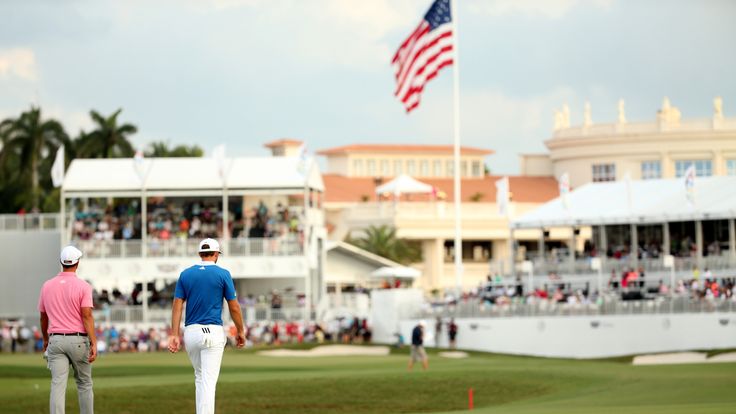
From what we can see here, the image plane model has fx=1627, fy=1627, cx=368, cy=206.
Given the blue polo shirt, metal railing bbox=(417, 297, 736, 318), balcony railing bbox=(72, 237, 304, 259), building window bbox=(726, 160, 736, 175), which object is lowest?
the blue polo shirt

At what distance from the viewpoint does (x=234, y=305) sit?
50.6 feet

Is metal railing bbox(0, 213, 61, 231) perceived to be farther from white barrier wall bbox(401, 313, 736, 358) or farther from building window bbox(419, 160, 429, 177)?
building window bbox(419, 160, 429, 177)

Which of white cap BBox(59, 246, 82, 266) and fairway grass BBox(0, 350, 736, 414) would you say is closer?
white cap BBox(59, 246, 82, 266)

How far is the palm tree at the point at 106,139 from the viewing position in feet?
294

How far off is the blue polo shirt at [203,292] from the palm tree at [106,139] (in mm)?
75309

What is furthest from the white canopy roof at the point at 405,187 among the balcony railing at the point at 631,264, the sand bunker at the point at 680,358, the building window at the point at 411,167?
the sand bunker at the point at 680,358

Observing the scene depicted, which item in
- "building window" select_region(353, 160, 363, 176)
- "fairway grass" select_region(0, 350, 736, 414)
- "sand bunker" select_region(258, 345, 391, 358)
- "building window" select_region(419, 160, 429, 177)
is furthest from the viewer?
"building window" select_region(419, 160, 429, 177)

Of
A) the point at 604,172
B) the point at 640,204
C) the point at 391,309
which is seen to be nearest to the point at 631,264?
the point at 640,204

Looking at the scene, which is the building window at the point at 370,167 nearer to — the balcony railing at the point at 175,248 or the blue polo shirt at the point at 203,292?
the balcony railing at the point at 175,248

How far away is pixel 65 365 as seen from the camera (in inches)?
626

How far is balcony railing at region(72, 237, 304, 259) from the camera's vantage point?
222 feet

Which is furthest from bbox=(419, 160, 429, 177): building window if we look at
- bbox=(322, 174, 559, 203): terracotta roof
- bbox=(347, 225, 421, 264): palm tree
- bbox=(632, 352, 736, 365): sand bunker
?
bbox=(632, 352, 736, 365): sand bunker

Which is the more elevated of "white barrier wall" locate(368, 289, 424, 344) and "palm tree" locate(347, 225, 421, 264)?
"palm tree" locate(347, 225, 421, 264)

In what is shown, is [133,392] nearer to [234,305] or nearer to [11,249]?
[234,305]
